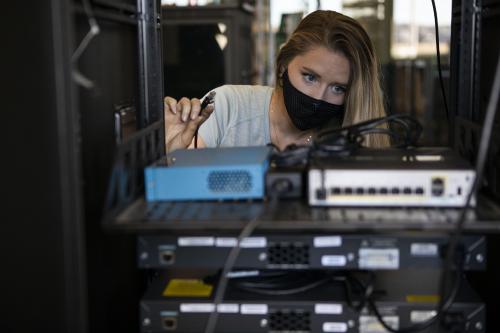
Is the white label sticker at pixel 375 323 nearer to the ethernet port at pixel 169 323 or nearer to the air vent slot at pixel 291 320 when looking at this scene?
the air vent slot at pixel 291 320

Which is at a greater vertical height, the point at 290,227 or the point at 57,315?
the point at 290,227

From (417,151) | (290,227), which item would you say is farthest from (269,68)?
(290,227)

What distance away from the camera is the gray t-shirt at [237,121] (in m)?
2.01

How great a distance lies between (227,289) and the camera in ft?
3.75

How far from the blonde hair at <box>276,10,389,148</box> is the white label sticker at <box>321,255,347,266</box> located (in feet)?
2.50

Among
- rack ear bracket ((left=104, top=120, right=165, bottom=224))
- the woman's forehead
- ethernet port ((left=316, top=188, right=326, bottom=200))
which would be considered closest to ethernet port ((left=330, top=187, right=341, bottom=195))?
ethernet port ((left=316, top=188, right=326, bottom=200))

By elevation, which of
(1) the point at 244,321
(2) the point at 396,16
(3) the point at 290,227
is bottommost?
(1) the point at 244,321

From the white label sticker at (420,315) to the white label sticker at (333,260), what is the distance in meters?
0.15

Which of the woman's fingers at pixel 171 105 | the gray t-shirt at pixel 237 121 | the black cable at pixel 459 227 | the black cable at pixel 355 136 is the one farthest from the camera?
the gray t-shirt at pixel 237 121

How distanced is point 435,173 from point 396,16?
530 cm

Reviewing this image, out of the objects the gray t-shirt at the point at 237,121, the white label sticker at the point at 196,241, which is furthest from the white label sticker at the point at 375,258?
the gray t-shirt at the point at 237,121

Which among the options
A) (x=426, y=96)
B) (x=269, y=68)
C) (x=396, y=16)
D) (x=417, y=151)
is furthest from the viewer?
(x=396, y=16)

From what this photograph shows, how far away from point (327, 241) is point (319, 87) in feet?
2.58

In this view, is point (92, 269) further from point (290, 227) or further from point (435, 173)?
point (435, 173)
